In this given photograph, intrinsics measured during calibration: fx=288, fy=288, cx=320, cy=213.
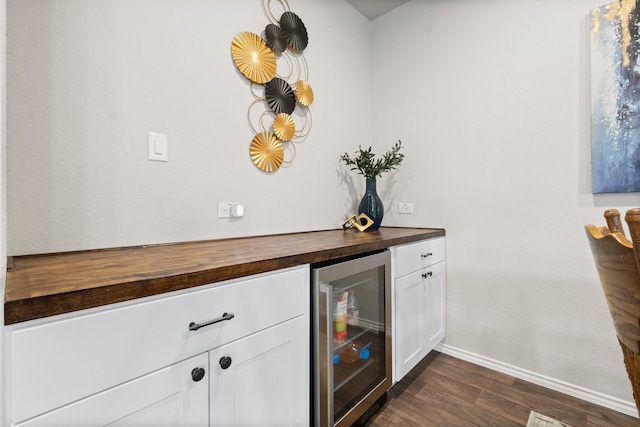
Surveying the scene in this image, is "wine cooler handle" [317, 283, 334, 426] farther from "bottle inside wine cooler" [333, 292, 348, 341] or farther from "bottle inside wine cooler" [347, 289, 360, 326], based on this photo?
"bottle inside wine cooler" [347, 289, 360, 326]

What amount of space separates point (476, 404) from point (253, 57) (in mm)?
2296

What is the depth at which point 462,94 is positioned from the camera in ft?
6.80

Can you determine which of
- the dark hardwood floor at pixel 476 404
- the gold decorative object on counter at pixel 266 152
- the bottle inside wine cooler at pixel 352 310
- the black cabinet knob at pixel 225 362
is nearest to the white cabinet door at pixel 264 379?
the black cabinet knob at pixel 225 362

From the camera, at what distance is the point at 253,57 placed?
1659mm

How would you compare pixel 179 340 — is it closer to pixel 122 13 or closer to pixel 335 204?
pixel 122 13

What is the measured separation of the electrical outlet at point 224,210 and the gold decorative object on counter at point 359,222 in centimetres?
90

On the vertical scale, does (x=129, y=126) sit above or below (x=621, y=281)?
above

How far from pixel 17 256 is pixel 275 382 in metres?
1.01

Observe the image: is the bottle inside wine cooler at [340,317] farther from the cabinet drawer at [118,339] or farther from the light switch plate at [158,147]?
the light switch plate at [158,147]

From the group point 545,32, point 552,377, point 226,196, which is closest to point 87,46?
point 226,196

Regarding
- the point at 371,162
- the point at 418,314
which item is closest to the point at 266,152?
the point at 371,162

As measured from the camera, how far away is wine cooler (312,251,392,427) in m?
1.12

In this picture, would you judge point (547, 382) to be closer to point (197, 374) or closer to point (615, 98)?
point (615, 98)

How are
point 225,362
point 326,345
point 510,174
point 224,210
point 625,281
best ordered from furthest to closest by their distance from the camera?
1. point 510,174
2. point 224,210
3. point 326,345
4. point 225,362
5. point 625,281
